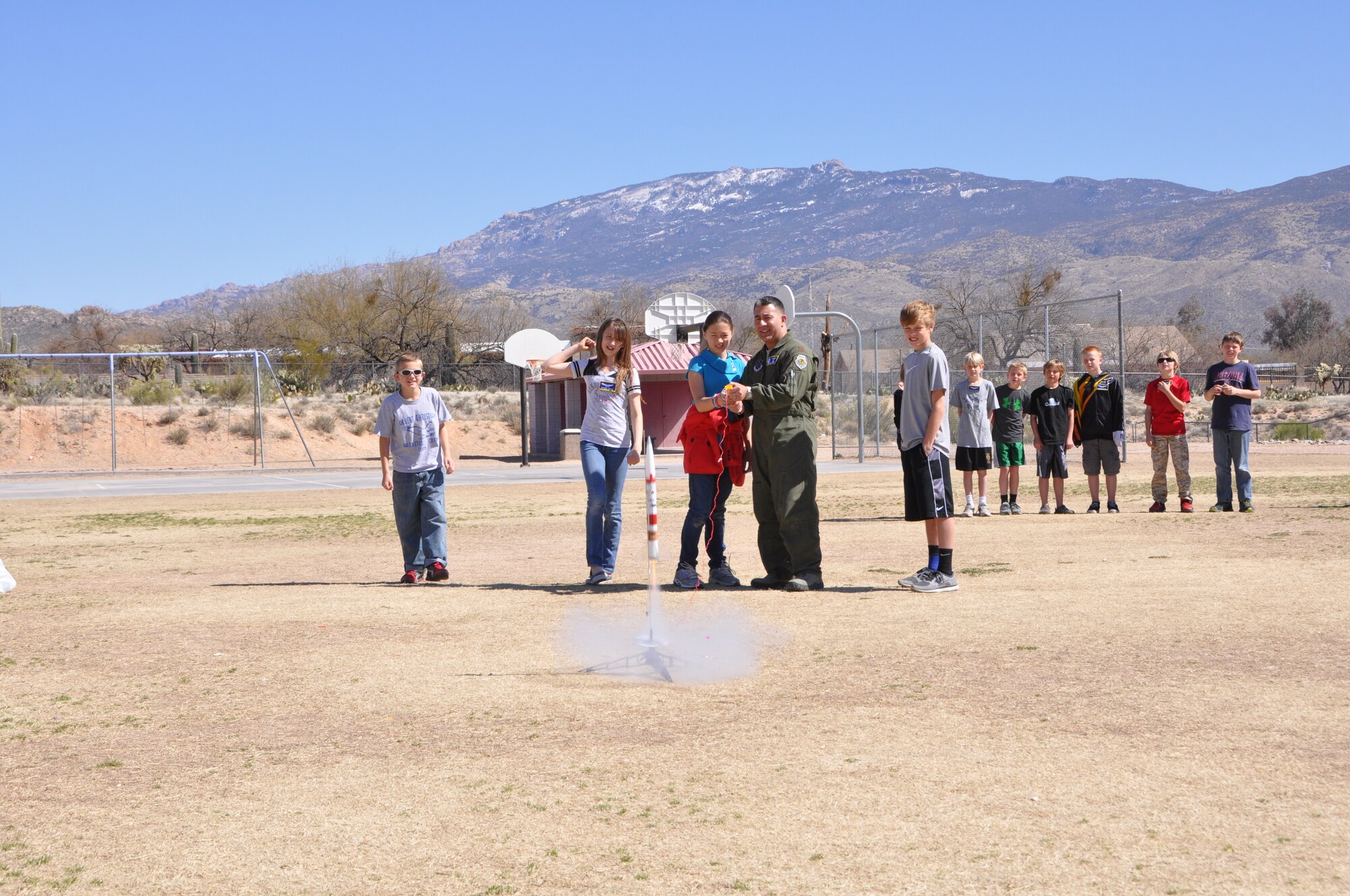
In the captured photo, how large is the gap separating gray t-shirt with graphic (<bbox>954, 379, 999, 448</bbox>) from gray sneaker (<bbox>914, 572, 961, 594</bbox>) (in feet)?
18.0

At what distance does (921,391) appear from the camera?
329 inches

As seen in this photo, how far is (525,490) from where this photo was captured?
68.8ft

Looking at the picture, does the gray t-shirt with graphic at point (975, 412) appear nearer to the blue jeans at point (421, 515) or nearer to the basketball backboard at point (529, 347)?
the blue jeans at point (421, 515)

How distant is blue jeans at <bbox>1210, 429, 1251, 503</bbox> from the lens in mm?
13461

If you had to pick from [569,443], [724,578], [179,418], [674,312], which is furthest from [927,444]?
[179,418]

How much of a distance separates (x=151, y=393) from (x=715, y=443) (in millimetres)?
39708

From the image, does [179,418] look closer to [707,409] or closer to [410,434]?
[410,434]

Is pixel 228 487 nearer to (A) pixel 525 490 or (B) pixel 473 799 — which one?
(A) pixel 525 490

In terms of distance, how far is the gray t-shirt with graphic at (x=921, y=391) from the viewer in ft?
27.1

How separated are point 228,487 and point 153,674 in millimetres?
18185

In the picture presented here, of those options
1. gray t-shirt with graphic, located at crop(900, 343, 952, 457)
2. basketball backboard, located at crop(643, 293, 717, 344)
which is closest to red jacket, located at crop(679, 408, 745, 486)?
gray t-shirt with graphic, located at crop(900, 343, 952, 457)

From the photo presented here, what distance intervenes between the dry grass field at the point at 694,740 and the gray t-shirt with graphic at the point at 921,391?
3.16ft

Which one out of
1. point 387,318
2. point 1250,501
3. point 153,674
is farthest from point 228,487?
point 387,318

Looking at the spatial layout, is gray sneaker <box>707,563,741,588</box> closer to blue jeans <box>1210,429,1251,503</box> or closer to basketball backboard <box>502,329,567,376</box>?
blue jeans <box>1210,429,1251,503</box>
